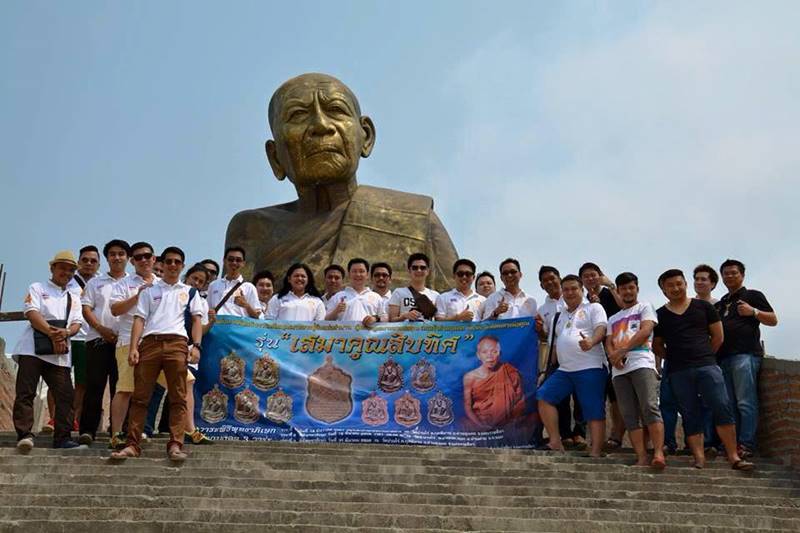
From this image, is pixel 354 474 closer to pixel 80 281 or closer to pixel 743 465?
pixel 743 465

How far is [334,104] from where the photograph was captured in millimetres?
11688

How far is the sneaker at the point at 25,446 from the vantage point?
6.66 m

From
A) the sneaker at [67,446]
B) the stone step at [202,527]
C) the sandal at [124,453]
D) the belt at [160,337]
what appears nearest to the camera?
the stone step at [202,527]

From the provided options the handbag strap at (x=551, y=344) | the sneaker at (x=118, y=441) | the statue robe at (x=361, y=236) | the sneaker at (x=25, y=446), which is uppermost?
the statue robe at (x=361, y=236)

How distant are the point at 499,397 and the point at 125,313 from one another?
3.00 metres

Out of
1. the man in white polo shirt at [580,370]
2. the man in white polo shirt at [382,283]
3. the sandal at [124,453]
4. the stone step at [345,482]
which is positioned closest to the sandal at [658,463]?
the stone step at [345,482]

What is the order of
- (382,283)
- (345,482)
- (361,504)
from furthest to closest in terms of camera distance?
1. (382,283)
2. (345,482)
3. (361,504)

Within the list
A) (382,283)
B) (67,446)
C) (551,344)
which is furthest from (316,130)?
(67,446)

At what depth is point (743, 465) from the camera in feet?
22.2

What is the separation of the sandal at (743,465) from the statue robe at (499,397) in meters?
1.67

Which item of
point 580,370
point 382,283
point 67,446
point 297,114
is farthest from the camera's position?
point 297,114

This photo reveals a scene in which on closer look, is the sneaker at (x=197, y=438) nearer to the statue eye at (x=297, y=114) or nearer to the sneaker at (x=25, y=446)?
the sneaker at (x=25, y=446)

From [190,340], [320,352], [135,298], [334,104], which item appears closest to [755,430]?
[320,352]

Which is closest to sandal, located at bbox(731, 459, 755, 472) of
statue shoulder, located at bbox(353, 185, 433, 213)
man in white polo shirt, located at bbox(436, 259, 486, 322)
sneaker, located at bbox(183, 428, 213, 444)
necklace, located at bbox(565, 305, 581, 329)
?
necklace, located at bbox(565, 305, 581, 329)
